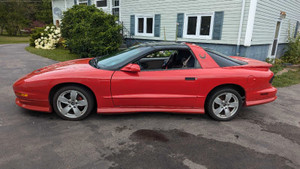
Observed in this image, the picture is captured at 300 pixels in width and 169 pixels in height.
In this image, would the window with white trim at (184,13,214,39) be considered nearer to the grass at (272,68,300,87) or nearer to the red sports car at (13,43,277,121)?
the grass at (272,68,300,87)

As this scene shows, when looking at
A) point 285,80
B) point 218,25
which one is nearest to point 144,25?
point 218,25

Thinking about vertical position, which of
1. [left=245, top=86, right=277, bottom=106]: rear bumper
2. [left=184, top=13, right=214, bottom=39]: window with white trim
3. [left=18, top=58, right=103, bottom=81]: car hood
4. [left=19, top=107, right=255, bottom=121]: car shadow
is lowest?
[left=19, top=107, right=255, bottom=121]: car shadow

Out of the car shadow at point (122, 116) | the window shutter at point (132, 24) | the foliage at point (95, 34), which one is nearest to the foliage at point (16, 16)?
the window shutter at point (132, 24)

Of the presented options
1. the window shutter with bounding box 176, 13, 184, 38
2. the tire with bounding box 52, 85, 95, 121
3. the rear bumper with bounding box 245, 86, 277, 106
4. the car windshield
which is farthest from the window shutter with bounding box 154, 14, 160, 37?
the tire with bounding box 52, 85, 95, 121

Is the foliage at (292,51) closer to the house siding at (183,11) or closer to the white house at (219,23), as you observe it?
the white house at (219,23)

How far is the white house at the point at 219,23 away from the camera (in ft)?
28.3

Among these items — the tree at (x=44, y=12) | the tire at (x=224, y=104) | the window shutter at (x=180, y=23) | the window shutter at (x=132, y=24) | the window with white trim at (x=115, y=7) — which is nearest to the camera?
the tire at (x=224, y=104)

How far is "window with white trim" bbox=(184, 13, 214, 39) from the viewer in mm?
9539

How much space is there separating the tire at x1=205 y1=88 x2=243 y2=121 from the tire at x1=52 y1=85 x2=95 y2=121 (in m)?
2.12

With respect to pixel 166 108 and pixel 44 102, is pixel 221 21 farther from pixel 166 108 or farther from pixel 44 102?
pixel 44 102

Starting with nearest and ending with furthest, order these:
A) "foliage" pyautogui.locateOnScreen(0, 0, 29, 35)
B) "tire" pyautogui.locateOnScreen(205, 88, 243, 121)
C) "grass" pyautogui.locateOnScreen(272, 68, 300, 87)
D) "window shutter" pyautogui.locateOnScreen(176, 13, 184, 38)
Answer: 1. "tire" pyautogui.locateOnScreen(205, 88, 243, 121)
2. "grass" pyautogui.locateOnScreen(272, 68, 300, 87)
3. "window shutter" pyautogui.locateOnScreen(176, 13, 184, 38)
4. "foliage" pyautogui.locateOnScreen(0, 0, 29, 35)

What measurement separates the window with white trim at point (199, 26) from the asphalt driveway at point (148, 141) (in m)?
6.02

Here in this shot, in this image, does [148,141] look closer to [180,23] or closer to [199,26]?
[199,26]

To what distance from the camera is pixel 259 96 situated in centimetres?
398
